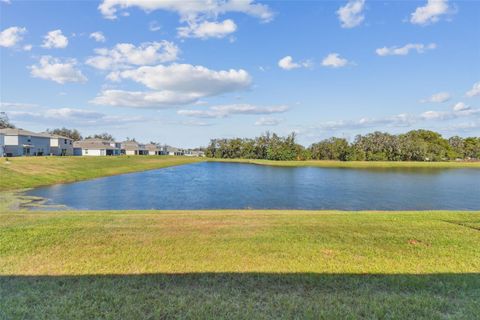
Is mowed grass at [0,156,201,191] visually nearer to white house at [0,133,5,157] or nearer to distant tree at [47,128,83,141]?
white house at [0,133,5,157]

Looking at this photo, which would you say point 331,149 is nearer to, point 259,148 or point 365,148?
point 365,148

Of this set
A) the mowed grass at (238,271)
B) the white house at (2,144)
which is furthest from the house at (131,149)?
the mowed grass at (238,271)

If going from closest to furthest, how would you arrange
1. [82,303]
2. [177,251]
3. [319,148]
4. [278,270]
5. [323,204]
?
[82,303] → [278,270] → [177,251] → [323,204] → [319,148]

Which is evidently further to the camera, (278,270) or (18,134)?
(18,134)

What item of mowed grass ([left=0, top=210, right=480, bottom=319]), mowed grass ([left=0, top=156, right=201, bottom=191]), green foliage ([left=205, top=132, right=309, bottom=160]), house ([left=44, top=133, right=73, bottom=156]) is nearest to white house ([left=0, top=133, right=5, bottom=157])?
house ([left=44, top=133, right=73, bottom=156])

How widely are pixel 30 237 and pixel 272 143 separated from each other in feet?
309

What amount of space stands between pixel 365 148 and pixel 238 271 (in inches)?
3761

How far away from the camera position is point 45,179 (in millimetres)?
30469

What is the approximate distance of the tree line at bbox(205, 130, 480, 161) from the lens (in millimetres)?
89062

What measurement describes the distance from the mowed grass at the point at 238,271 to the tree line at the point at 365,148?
284ft

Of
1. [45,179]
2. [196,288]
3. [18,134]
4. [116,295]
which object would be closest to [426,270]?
[196,288]

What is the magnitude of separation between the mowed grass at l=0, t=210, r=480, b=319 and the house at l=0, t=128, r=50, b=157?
174 ft

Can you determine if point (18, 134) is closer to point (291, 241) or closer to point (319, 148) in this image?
point (291, 241)

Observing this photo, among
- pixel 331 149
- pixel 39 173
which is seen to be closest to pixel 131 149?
pixel 331 149
